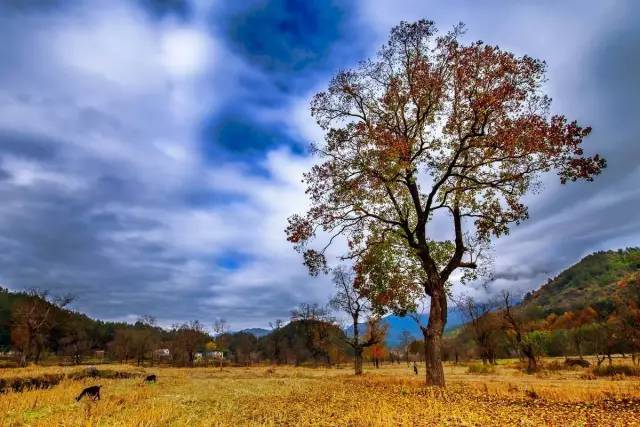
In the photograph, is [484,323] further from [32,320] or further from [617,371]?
[32,320]

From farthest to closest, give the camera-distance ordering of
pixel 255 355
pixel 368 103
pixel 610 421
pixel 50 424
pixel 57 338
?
pixel 255 355 → pixel 57 338 → pixel 368 103 → pixel 50 424 → pixel 610 421

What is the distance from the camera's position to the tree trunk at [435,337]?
20.5 m

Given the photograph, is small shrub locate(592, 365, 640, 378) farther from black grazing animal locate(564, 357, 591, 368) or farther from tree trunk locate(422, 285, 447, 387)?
tree trunk locate(422, 285, 447, 387)

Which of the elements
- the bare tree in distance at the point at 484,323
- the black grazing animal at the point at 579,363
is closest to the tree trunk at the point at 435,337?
the black grazing animal at the point at 579,363

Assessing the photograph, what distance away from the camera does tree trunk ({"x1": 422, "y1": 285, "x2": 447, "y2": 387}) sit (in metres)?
20.5

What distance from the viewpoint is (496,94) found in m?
18.1

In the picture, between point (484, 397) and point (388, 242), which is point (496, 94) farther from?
point (484, 397)

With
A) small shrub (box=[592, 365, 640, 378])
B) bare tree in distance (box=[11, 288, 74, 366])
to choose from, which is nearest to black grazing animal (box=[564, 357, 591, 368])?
small shrub (box=[592, 365, 640, 378])

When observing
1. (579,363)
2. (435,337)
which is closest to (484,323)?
(579,363)

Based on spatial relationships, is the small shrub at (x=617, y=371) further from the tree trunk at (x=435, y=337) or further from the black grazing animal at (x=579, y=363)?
the tree trunk at (x=435, y=337)

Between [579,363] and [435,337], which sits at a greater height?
[435,337]

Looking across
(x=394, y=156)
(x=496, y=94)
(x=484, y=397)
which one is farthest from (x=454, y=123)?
(x=484, y=397)

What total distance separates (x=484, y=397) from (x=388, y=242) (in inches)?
358

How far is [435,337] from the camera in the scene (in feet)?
67.8
